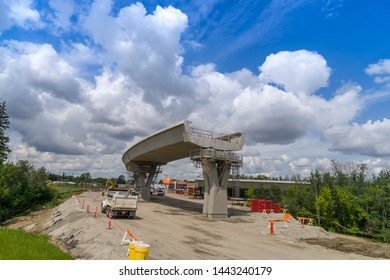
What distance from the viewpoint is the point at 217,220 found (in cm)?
3381

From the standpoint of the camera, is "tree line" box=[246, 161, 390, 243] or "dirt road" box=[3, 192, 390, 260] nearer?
"dirt road" box=[3, 192, 390, 260]

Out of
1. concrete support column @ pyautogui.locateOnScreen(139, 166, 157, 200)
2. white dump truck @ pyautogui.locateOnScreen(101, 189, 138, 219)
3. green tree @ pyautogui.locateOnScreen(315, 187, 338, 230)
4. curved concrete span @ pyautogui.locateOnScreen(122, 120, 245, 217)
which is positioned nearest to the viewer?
white dump truck @ pyautogui.locateOnScreen(101, 189, 138, 219)

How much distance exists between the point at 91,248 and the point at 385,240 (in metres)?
30.3

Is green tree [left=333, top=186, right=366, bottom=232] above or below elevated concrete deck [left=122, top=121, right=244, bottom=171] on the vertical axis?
below

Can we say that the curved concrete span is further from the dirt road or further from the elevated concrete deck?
the dirt road

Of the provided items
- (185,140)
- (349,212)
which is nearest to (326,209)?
(349,212)

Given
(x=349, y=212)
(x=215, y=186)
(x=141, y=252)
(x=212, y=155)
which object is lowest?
(x=141, y=252)

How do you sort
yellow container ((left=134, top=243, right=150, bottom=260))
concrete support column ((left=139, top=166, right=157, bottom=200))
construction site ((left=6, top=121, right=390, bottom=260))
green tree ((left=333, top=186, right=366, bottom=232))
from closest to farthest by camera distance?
yellow container ((left=134, top=243, right=150, bottom=260)), construction site ((left=6, top=121, right=390, bottom=260)), green tree ((left=333, top=186, right=366, bottom=232)), concrete support column ((left=139, top=166, right=157, bottom=200))

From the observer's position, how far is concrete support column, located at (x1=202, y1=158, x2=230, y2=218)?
35.0 meters

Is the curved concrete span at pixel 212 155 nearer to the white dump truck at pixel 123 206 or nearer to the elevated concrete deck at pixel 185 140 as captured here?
the elevated concrete deck at pixel 185 140

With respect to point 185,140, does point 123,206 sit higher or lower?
lower

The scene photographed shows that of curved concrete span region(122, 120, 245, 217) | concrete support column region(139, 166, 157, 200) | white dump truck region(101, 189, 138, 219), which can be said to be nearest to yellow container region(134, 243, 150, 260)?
white dump truck region(101, 189, 138, 219)

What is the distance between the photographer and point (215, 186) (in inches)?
1384

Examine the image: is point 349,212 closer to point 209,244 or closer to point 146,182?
point 209,244
